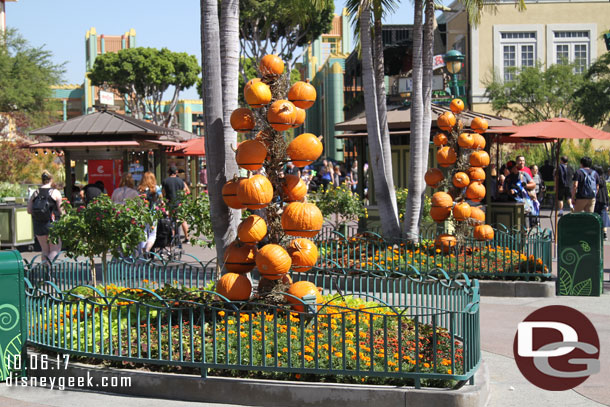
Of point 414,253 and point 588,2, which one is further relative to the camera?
point 588,2

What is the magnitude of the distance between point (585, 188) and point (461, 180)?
494 cm

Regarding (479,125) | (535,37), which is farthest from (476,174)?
(535,37)

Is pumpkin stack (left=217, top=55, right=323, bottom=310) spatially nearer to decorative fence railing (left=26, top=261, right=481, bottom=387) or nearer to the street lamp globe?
decorative fence railing (left=26, top=261, right=481, bottom=387)

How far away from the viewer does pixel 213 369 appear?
21.4 feet

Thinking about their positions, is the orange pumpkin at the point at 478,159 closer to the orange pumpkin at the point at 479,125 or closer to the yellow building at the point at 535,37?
the orange pumpkin at the point at 479,125

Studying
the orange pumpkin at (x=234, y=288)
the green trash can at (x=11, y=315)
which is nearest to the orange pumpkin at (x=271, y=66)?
the orange pumpkin at (x=234, y=288)

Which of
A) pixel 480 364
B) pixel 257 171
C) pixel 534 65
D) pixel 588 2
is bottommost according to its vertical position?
pixel 480 364

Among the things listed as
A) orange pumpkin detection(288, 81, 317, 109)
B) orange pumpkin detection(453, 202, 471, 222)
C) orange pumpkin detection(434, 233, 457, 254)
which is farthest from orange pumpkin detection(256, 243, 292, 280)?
orange pumpkin detection(453, 202, 471, 222)

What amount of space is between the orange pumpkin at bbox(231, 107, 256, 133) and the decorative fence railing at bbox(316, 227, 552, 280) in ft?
12.5

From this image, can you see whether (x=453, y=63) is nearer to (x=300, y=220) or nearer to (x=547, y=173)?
(x=547, y=173)

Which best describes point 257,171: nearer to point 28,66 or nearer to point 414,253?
point 414,253

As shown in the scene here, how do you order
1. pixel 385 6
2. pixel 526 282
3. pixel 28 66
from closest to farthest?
pixel 526 282 → pixel 385 6 → pixel 28 66

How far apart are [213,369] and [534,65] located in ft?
122

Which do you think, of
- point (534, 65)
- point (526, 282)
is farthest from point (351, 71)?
point (526, 282)
